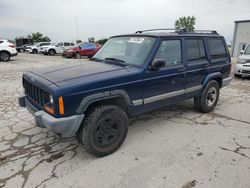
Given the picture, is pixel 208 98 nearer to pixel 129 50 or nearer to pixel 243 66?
pixel 129 50

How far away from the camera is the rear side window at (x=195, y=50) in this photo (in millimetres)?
4469

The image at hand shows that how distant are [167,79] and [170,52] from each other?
53 centimetres

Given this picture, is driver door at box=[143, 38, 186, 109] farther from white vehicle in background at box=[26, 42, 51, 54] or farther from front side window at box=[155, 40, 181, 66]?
white vehicle in background at box=[26, 42, 51, 54]

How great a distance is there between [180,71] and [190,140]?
128 centimetres

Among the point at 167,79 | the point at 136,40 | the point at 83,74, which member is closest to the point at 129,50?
the point at 136,40

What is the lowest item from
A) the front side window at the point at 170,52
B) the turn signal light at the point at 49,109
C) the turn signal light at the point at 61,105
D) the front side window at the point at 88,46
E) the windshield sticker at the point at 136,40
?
the turn signal light at the point at 49,109

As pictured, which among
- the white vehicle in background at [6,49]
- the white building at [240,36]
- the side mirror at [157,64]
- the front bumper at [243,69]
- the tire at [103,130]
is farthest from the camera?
the white building at [240,36]

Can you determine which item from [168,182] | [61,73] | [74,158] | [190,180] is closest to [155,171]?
[168,182]

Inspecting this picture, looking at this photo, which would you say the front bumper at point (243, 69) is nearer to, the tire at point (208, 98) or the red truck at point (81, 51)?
the tire at point (208, 98)

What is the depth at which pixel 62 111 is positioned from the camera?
9.41ft

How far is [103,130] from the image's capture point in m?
3.29

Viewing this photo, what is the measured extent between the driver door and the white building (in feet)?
76.9

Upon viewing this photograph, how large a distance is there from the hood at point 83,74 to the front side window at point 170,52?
632mm

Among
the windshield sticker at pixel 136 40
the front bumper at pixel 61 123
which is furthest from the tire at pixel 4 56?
the front bumper at pixel 61 123
